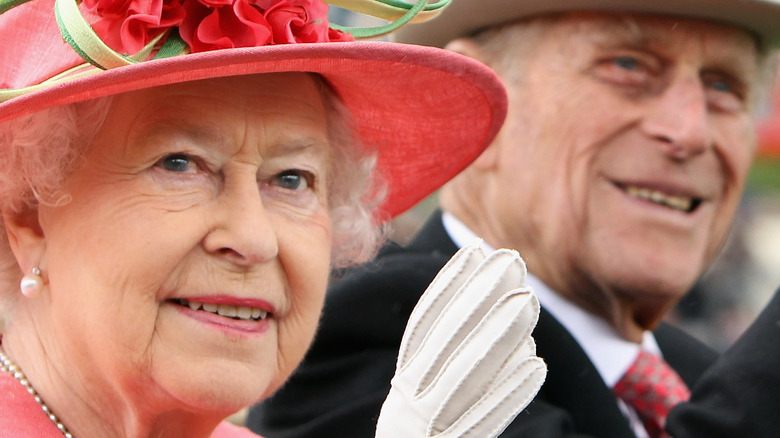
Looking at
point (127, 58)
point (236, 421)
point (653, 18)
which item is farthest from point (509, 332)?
point (236, 421)

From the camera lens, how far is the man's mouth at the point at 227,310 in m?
1.90

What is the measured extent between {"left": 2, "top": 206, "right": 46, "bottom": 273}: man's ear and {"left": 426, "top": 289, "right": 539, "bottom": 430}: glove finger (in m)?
0.81

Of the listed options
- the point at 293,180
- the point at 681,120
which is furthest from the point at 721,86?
the point at 293,180

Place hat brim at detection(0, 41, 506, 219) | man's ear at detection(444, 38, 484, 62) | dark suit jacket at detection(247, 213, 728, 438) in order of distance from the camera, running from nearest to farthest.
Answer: hat brim at detection(0, 41, 506, 219)
dark suit jacket at detection(247, 213, 728, 438)
man's ear at detection(444, 38, 484, 62)

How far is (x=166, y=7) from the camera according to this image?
6.25 ft

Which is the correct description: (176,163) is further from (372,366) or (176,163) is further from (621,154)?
(621,154)

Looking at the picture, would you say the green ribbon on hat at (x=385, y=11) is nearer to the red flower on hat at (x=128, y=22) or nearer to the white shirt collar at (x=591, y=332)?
the red flower on hat at (x=128, y=22)

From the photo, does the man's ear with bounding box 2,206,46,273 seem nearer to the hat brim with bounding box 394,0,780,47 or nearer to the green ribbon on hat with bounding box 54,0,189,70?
the green ribbon on hat with bounding box 54,0,189,70

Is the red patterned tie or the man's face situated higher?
the man's face

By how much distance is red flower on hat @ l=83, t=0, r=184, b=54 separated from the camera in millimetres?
1846

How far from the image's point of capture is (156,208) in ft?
6.18

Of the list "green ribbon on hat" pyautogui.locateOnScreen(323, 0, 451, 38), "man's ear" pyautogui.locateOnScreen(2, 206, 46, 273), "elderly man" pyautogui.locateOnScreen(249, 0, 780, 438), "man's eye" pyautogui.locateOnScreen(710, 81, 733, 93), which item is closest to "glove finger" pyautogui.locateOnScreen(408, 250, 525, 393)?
"green ribbon on hat" pyautogui.locateOnScreen(323, 0, 451, 38)

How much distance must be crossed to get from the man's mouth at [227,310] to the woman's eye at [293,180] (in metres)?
0.26

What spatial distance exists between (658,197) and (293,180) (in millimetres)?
1498
